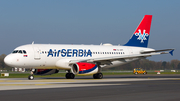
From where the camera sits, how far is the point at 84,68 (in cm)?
3694

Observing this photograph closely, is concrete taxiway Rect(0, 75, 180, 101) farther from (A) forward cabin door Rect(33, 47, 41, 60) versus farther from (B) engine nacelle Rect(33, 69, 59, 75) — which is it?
(B) engine nacelle Rect(33, 69, 59, 75)

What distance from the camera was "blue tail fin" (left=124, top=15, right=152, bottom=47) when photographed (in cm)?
4731

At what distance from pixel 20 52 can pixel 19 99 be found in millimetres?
22771

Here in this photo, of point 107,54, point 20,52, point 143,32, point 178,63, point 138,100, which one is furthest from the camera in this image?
point 178,63

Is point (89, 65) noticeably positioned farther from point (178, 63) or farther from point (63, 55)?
point (178, 63)

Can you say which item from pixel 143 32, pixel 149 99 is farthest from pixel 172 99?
pixel 143 32

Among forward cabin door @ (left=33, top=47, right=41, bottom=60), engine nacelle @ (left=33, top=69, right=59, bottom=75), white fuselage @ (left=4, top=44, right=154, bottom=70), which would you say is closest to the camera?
white fuselage @ (left=4, top=44, right=154, bottom=70)

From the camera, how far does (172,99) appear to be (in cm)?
1470

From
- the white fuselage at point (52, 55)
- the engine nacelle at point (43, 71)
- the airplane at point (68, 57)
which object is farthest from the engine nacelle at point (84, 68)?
the engine nacelle at point (43, 71)

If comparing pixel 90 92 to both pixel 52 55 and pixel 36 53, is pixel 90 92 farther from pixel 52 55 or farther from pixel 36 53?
pixel 52 55

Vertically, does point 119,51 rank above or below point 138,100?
above

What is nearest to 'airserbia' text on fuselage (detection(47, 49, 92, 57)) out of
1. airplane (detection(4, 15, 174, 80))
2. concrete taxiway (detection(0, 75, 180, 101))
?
airplane (detection(4, 15, 174, 80))

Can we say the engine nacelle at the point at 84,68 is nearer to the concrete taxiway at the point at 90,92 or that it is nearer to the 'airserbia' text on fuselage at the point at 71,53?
the 'airserbia' text on fuselage at the point at 71,53

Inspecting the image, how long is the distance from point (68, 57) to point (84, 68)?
353 cm
